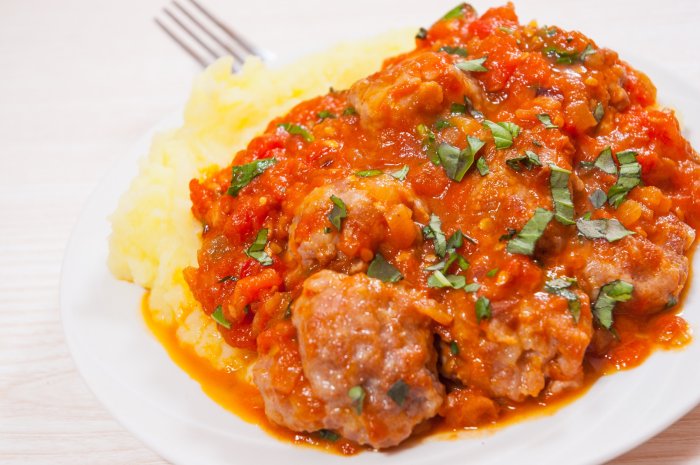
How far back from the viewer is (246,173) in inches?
203

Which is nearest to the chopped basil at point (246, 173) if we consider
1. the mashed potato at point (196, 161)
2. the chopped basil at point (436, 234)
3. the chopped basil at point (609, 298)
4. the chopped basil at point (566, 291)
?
the mashed potato at point (196, 161)

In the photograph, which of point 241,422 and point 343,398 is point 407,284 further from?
point 241,422

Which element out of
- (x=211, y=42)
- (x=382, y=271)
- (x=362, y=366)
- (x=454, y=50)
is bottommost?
(x=211, y=42)

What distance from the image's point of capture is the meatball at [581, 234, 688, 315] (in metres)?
4.03

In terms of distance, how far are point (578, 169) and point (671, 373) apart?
1583 mm

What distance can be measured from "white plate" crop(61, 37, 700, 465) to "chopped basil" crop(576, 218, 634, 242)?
62 cm

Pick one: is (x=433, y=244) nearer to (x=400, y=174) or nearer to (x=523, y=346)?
(x=400, y=174)

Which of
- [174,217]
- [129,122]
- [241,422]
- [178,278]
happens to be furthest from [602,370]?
[129,122]

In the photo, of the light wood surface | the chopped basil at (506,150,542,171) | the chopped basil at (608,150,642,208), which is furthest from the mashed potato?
the chopped basil at (608,150,642,208)

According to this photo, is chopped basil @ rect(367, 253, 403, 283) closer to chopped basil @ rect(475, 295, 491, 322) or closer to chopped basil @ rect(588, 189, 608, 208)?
chopped basil @ rect(475, 295, 491, 322)

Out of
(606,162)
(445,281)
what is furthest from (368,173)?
(606,162)

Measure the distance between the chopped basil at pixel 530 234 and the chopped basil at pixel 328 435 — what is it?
5.04 ft

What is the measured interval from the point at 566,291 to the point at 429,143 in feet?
4.82

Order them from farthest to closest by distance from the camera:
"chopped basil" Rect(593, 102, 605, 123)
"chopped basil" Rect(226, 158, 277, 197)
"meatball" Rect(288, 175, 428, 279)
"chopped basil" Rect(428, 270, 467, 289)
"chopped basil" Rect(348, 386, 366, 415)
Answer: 1. "chopped basil" Rect(226, 158, 277, 197)
2. "chopped basil" Rect(593, 102, 605, 123)
3. "meatball" Rect(288, 175, 428, 279)
4. "chopped basil" Rect(428, 270, 467, 289)
5. "chopped basil" Rect(348, 386, 366, 415)
